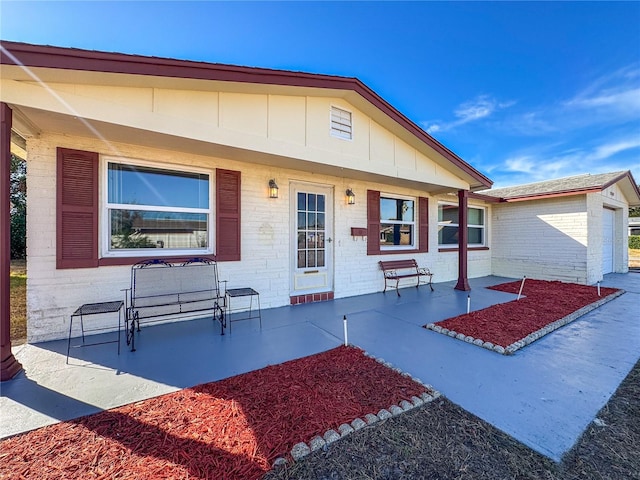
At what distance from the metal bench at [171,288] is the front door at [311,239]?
71.5 inches

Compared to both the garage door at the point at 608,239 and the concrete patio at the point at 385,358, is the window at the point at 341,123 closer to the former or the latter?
the concrete patio at the point at 385,358

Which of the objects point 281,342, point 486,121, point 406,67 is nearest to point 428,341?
point 281,342

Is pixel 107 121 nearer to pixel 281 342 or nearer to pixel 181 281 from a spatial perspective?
pixel 181 281

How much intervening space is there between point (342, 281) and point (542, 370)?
401 centimetres

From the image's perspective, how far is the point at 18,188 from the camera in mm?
10695

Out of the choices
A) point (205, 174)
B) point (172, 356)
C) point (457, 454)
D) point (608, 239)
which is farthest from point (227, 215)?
point (608, 239)

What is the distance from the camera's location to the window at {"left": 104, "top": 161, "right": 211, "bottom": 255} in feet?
13.8

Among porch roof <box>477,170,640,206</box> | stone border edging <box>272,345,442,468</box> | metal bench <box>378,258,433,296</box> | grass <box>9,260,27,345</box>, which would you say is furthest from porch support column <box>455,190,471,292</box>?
grass <box>9,260,27,345</box>

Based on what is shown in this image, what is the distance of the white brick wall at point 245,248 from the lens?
12.0 ft

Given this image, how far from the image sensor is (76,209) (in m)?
3.83

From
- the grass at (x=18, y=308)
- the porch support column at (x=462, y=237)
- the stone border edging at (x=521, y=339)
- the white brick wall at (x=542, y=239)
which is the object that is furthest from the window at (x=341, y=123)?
the white brick wall at (x=542, y=239)

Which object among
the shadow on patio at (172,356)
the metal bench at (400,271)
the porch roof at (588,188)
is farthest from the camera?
the porch roof at (588,188)

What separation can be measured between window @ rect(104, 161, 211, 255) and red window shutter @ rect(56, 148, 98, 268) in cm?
19

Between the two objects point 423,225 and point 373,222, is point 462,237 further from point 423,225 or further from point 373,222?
point 373,222
